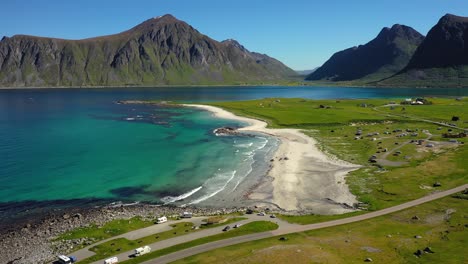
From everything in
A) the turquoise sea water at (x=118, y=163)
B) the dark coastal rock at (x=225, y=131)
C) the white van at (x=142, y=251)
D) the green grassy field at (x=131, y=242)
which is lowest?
the green grassy field at (x=131, y=242)

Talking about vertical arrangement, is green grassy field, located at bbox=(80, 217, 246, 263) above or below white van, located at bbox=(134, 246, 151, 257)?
below

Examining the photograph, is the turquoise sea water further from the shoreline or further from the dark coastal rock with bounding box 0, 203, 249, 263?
the shoreline

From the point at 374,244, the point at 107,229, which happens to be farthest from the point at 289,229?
the point at 107,229

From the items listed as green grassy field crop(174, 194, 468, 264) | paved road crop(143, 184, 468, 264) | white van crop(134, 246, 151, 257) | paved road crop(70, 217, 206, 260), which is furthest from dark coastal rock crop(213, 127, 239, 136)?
white van crop(134, 246, 151, 257)

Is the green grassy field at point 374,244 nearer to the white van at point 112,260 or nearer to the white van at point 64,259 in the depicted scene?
the white van at point 112,260

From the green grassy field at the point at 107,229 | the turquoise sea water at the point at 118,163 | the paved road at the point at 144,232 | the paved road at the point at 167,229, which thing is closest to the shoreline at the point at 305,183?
the turquoise sea water at the point at 118,163

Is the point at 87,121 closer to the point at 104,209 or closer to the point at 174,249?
the point at 104,209
